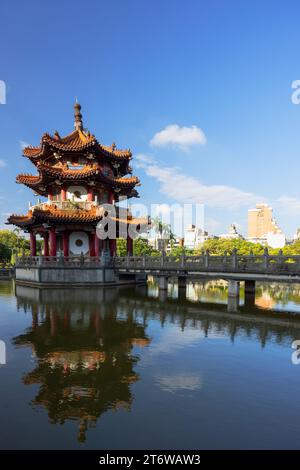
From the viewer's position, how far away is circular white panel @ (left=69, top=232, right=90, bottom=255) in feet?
86.4

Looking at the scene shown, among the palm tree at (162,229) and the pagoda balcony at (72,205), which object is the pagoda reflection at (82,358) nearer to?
the pagoda balcony at (72,205)

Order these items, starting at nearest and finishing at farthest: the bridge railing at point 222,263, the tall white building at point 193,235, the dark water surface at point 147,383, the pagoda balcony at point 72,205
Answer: the dark water surface at point 147,383
the bridge railing at point 222,263
the pagoda balcony at point 72,205
the tall white building at point 193,235

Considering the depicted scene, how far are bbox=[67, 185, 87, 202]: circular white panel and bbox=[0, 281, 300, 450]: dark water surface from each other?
44.8 feet

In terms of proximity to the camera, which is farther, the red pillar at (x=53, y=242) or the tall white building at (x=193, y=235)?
the tall white building at (x=193, y=235)

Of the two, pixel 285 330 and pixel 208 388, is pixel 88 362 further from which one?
pixel 285 330

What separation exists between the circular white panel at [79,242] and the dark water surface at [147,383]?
12180 mm

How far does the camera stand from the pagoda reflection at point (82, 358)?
6070 millimetres

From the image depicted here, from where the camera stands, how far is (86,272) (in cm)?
A: 2372

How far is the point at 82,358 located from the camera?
8703 mm

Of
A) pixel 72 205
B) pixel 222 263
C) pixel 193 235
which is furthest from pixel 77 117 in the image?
pixel 193 235

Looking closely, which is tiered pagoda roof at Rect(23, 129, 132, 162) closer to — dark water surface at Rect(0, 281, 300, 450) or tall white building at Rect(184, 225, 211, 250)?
dark water surface at Rect(0, 281, 300, 450)

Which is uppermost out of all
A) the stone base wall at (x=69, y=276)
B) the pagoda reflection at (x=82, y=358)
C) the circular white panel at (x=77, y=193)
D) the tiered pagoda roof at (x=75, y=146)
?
the tiered pagoda roof at (x=75, y=146)

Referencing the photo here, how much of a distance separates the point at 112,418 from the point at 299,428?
3183mm

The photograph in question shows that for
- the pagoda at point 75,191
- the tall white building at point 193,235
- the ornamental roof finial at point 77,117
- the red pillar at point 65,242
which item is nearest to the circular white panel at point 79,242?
the pagoda at point 75,191
